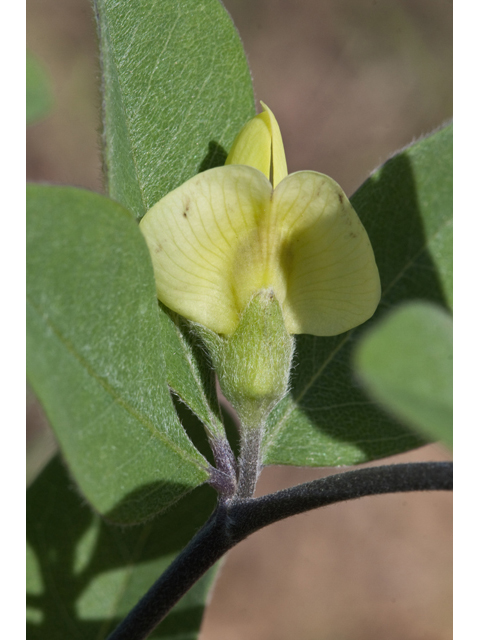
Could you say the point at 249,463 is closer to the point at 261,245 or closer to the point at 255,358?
the point at 255,358

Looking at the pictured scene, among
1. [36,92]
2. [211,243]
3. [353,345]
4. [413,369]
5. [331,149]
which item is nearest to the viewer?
[413,369]

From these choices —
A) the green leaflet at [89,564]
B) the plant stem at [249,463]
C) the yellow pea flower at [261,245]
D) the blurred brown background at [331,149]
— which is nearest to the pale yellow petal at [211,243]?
the yellow pea flower at [261,245]

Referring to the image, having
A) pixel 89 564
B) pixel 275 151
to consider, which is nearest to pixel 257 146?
pixel 275 151

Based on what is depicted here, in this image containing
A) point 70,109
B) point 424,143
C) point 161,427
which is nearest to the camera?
point 161,427

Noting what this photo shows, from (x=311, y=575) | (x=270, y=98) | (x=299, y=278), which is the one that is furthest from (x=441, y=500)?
(x=299, y=278)

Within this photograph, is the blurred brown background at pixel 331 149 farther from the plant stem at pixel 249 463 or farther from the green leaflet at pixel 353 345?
the plant stem at pixel 249 463

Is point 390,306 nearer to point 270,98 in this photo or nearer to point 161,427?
point 161,427
